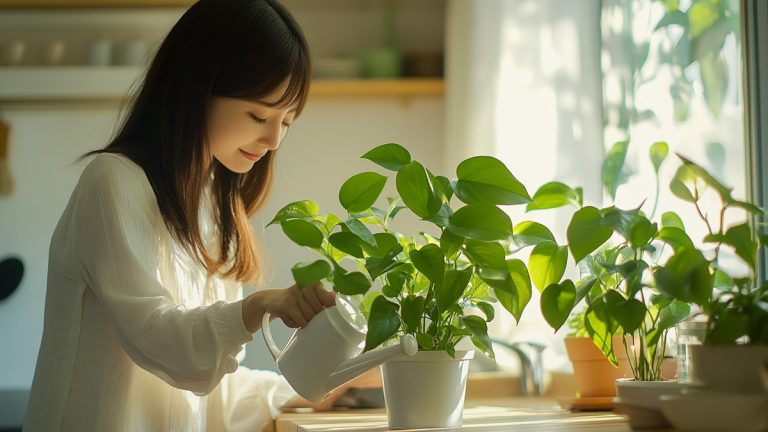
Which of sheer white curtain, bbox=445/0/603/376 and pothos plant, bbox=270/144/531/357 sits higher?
sheer white curtain, bbox=445/0/603/376

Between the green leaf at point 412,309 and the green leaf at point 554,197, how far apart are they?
9.0 inches

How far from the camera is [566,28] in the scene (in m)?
2.23

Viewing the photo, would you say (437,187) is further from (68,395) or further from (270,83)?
(68,395)

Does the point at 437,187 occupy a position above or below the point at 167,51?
below

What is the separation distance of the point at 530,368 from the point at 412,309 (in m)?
0.99

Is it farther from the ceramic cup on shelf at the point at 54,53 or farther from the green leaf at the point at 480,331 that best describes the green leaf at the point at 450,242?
the ceramic cup on shelf at the point at 54,53

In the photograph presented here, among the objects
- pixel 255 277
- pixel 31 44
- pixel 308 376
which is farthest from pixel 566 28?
pixel 31 44

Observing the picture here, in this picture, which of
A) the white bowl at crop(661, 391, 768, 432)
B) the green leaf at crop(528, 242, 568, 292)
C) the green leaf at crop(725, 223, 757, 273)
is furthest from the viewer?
the green leaf at crop(528, 242, 568, 292)

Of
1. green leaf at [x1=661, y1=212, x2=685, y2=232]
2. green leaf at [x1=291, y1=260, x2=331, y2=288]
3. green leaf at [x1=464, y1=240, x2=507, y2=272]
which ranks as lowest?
green leaf at [x1=291, y1=260, x2=331, y2=288]

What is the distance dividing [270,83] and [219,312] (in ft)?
1.21

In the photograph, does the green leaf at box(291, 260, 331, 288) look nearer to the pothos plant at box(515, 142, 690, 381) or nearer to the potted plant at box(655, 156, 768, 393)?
the pothos plant at box(515, 142, 690, 381)

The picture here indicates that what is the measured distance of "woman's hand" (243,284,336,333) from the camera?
0.98 meters

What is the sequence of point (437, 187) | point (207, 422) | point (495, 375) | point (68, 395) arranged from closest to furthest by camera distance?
point (437, 187) < point (68, 395) < point (207, 422) < point (495, 375)

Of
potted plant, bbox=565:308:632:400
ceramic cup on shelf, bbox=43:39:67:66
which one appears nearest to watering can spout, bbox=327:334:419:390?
potted plant, bbox=565:308:632:400
